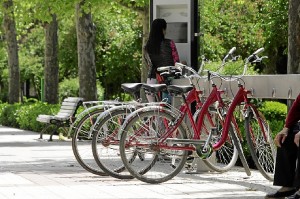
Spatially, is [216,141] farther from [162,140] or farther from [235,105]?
[162,140]

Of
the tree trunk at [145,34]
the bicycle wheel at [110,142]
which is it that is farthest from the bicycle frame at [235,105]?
the tree trunk at [145,34]

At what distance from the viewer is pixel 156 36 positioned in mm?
13688

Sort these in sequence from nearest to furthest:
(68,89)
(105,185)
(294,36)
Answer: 1. (105,185)
2. (294,36)
3. (68,89)

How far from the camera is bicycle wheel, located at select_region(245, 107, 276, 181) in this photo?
11.0 m

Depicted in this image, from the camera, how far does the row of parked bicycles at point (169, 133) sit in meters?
10.9

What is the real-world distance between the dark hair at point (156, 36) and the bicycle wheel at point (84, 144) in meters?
2.01

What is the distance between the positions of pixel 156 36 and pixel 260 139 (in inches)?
121

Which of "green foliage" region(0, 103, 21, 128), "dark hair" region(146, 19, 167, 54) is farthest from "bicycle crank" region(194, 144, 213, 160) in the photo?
"green foliage" region(0, 103, 21, 128)

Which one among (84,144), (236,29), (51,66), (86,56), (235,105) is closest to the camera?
(235,105)

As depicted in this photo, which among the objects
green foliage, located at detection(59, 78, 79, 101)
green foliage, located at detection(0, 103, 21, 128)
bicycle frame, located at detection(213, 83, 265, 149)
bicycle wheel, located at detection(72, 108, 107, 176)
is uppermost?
bicycle frame, located at detection(213, 83, 265, 149)

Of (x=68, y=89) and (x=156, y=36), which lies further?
(x=68, y=89)

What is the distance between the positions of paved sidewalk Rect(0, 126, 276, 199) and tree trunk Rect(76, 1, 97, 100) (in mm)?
11930

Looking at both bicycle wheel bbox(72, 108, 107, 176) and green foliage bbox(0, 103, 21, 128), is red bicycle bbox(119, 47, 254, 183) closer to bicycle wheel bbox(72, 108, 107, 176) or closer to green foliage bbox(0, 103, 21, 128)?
bicycle wheel bbox(72, 108, 107, 176)

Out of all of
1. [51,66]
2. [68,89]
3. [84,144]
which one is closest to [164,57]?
[84,144]
